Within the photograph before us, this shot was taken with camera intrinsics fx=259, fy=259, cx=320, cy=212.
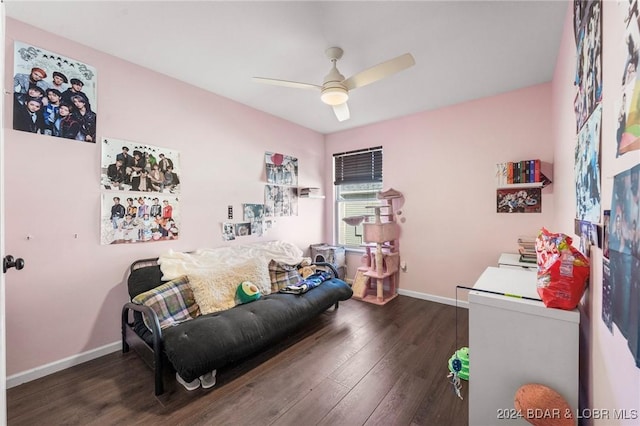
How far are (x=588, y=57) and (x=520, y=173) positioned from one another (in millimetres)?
1796

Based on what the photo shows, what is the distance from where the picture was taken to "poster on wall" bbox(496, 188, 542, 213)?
2.74 m

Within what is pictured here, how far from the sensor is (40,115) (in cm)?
188

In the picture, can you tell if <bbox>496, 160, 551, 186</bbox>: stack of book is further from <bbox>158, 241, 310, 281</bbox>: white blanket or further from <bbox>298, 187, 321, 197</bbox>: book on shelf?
<bbox>158, 241, 310, 281</bbox>: white blanket

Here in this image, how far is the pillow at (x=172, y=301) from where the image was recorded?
198 centimetres

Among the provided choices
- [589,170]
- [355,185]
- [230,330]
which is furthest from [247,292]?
[355,185]

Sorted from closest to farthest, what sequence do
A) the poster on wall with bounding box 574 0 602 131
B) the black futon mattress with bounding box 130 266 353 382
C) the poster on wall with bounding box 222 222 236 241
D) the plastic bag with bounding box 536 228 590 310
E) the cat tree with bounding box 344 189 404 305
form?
the poster on wall with bounding box 574 0 602 131 → the plastic bag with bounding box 536 228 590 310 → the black futon mattress with bounding box 130 266 353 382 → the poster on wall with bounding box 222 222 236 241 → the cat tree with bounding box 344 189 404 305

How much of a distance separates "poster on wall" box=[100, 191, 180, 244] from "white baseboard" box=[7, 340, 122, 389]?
2.93 ft

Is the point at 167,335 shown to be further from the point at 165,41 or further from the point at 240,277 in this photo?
the point at 165,41

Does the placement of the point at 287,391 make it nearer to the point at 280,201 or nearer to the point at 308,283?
the point at 308,283

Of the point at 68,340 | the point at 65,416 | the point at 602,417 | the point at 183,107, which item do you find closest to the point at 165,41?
the point at 183,107

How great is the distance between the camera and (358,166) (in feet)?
13.6

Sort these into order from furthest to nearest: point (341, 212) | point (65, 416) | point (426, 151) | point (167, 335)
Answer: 1. point (341, 212)
2. point (426, 151)
3. point (167, 335)
4. point (65, 416)

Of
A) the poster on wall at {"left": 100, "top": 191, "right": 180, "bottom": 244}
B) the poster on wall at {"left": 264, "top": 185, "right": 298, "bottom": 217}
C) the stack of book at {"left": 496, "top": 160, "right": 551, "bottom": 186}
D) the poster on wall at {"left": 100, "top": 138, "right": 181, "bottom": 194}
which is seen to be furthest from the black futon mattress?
the stack of book at {"left": 496, "top": 160, "right": 551, "bottom": 186}

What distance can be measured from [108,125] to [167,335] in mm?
1796
